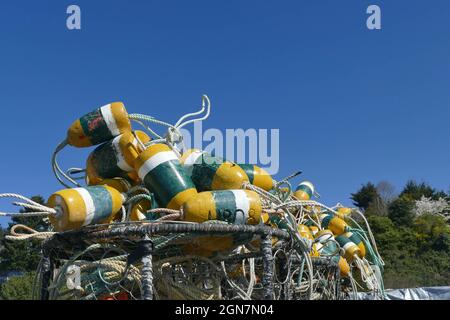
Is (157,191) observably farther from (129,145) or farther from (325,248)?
(325,248)

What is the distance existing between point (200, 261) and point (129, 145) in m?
0.76

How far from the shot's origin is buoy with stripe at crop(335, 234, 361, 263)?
5655 millimetres

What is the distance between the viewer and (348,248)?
5664 mm

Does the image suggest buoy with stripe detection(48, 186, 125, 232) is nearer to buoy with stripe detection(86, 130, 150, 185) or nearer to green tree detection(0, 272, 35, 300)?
buoy with stripe detection(86, 130, 150, 185)

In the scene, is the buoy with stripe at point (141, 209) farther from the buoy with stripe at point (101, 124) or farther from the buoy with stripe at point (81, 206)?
the buoy with stripe at point (101, 124)

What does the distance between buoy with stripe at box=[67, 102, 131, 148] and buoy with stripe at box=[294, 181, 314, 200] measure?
2.55 m

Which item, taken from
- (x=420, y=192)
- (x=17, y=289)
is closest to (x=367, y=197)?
(x=420, y=192)

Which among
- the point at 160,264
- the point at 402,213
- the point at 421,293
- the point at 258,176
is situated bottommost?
the point at 402,213

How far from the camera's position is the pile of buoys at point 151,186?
107 inches

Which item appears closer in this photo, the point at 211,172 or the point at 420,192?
the point at 211,172

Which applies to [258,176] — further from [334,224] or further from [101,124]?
[334,224]

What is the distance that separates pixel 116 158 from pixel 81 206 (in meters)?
0.65

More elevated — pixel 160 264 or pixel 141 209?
pixel 141 209
